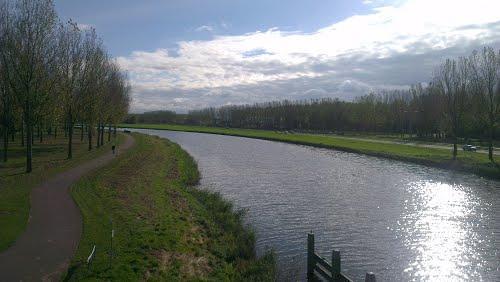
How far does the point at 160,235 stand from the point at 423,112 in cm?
9502

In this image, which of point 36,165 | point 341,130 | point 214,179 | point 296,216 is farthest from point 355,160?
point 341,130

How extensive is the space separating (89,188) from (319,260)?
1587 centimetres

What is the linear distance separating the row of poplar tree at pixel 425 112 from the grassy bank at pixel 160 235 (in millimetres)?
40496

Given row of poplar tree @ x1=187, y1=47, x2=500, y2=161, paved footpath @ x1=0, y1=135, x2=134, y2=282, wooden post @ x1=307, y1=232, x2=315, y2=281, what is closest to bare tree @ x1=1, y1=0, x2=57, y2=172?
paved footpath @ x1=0, y1=135, x2=134, y2=282

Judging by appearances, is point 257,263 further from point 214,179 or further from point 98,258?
point 214,179

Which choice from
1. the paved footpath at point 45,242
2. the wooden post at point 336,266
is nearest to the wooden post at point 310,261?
the wooden post at point 336,266

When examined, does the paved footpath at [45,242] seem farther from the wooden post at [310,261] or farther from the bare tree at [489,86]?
the bare tree at [489,86]

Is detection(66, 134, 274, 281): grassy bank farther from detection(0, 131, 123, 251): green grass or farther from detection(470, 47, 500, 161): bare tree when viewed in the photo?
detection(470, 47, 500, 161): bare tree

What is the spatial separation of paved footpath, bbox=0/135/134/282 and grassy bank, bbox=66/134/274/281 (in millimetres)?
411

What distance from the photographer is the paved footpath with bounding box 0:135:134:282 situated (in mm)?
11820

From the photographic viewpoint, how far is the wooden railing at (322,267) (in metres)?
12.8

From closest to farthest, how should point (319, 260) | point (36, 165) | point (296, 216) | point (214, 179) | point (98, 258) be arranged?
1. point (98, 258)
2. point (319, 260)
3. point (296, 216)
4. point (36, 165)
5. point (214, 179)

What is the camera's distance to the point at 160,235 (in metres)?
17.3

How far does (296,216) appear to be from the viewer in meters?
23.5
